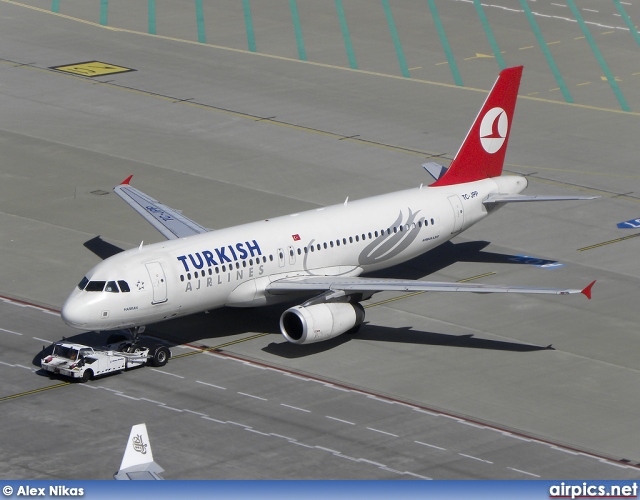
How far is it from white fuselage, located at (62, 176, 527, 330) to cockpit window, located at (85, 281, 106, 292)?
10 centimetres

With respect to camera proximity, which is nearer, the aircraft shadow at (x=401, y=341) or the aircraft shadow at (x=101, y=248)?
the aircraft shadow at (x=401, y=341)

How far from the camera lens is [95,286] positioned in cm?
5222

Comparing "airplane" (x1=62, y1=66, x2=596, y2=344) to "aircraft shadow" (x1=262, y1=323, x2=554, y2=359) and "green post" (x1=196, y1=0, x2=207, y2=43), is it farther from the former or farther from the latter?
"green post" (x1=196, y1=0, x2=207, y2=43)

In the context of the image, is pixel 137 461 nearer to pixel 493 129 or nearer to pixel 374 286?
pixel 374 286

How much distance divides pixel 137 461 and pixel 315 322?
16.5 meters

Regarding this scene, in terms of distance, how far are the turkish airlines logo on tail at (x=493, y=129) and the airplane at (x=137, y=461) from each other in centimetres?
3178

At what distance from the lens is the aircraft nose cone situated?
51.5 metres

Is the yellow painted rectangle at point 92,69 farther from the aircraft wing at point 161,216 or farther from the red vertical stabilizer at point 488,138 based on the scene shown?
the red vertical stabilizer at point 488,138

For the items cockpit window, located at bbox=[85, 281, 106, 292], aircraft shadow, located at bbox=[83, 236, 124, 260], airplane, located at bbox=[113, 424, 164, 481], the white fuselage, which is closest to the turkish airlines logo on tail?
the white fuselage

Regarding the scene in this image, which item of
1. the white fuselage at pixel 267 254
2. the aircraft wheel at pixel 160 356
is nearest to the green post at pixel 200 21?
the white fuselage at pixel 267 254

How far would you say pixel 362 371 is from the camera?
176 feet

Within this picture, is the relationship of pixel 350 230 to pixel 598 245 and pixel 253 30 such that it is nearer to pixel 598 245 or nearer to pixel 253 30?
pixel 598 245

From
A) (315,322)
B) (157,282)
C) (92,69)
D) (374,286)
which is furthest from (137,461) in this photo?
(92,69)

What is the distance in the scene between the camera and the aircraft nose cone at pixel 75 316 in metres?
51.5
